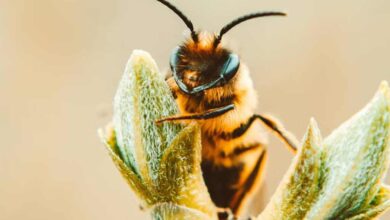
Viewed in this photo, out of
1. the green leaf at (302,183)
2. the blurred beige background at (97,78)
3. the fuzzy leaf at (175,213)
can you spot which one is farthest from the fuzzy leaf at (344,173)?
the blurred beige background at (97,78)

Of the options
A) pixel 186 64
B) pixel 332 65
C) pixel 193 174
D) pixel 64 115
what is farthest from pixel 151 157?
pixel 64 115

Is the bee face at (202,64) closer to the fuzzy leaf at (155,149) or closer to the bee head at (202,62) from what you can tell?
the bee head at (202,62)

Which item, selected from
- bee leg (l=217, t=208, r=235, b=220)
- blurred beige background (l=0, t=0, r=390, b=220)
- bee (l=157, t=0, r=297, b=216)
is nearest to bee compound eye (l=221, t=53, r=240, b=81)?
bee (l=157, t=0, r=297, b=216)

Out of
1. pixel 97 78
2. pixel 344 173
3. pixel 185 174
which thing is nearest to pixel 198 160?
pixel 185 174

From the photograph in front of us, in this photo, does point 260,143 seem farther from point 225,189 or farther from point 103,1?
point 103,1

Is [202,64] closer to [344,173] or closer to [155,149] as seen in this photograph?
[155,149]

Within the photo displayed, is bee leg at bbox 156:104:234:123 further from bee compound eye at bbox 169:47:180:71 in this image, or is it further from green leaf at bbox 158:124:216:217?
bee compound eye at bbox 169:47:180:71
